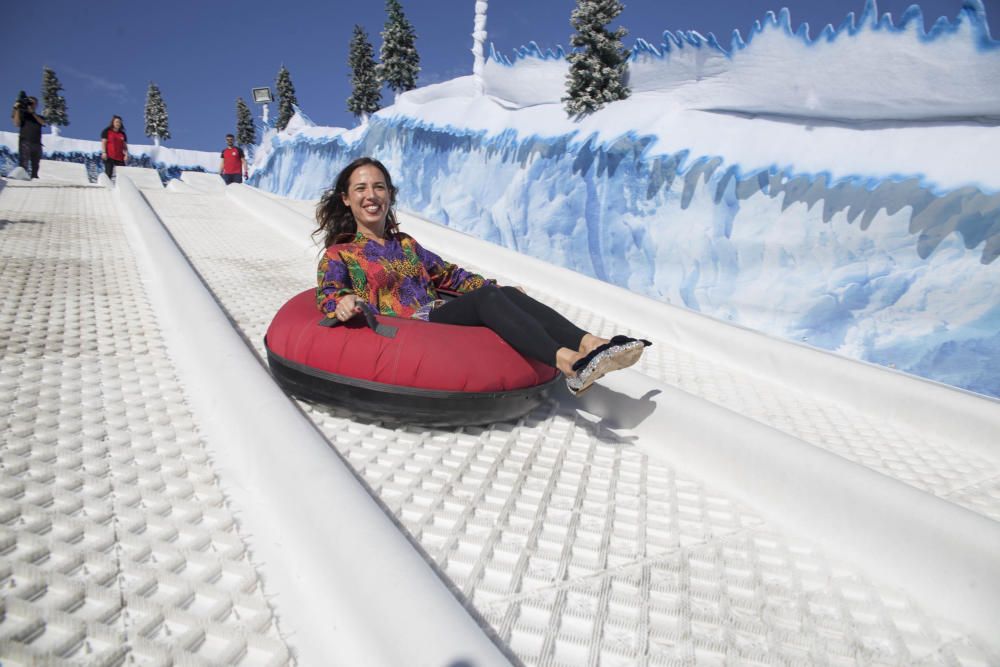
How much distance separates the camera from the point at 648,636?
40.8 inches

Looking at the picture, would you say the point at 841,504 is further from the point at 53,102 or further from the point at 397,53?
the point at 53,102

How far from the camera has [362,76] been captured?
25.2 metres

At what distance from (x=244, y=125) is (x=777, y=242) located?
38445mm

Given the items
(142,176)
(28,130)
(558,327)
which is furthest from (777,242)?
(142,176)

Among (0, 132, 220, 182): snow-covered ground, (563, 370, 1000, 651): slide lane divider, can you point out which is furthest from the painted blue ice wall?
(0, 132, 220, 182): snow-covered ground

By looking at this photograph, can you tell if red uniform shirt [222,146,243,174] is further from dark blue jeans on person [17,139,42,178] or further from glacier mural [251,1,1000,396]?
glacier mural [251,1,1000,396]

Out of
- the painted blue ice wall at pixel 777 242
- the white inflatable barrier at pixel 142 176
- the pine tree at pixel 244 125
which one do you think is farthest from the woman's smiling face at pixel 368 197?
the pine tree at pixel 244 125

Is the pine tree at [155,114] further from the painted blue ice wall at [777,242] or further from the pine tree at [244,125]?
the painted blue ice wall at [777,242]

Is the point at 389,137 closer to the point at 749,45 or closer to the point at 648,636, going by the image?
the point at 749,45

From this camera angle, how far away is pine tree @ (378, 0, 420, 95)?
22.7m

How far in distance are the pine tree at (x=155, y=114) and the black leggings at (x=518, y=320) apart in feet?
133

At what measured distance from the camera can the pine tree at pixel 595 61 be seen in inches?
243

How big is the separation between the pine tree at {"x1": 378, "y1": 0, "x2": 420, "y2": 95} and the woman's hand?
910 inches

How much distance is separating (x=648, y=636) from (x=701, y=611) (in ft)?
0.49
